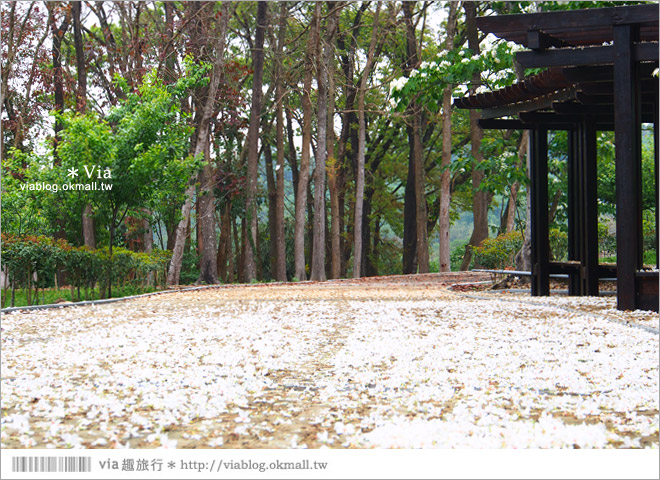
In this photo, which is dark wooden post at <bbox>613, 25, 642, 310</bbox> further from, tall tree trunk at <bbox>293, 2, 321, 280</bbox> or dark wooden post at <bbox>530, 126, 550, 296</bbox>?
tall tree trunk at <bbox>293, 2, 321, 280</bbox>

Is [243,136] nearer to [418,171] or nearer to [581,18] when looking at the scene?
[418,171]

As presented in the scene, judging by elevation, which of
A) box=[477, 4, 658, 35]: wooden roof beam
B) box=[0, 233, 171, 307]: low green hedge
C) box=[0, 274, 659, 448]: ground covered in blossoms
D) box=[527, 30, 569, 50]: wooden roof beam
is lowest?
box=[0, 274, 659, 448]: ground covered in blossoms

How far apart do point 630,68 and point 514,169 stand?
457 centimetres

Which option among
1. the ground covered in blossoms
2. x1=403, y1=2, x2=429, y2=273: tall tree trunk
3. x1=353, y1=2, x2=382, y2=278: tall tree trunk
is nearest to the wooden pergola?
the ground covered in blossoms

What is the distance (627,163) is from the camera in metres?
7.56

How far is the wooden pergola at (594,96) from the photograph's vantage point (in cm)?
766

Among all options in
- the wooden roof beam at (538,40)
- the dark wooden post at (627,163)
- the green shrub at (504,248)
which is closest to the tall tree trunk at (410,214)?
the green shrub at (504,248)

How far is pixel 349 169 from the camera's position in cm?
2888

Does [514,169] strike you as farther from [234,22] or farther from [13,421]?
[234,22]

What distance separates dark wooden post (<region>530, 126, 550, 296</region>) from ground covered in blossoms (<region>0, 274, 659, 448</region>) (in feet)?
8.93

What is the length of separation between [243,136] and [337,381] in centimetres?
2073

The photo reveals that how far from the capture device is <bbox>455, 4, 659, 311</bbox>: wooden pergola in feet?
25.1

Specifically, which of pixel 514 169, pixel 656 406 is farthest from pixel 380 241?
pixel 656 406

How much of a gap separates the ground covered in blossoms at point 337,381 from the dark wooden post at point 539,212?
8.93 feet
